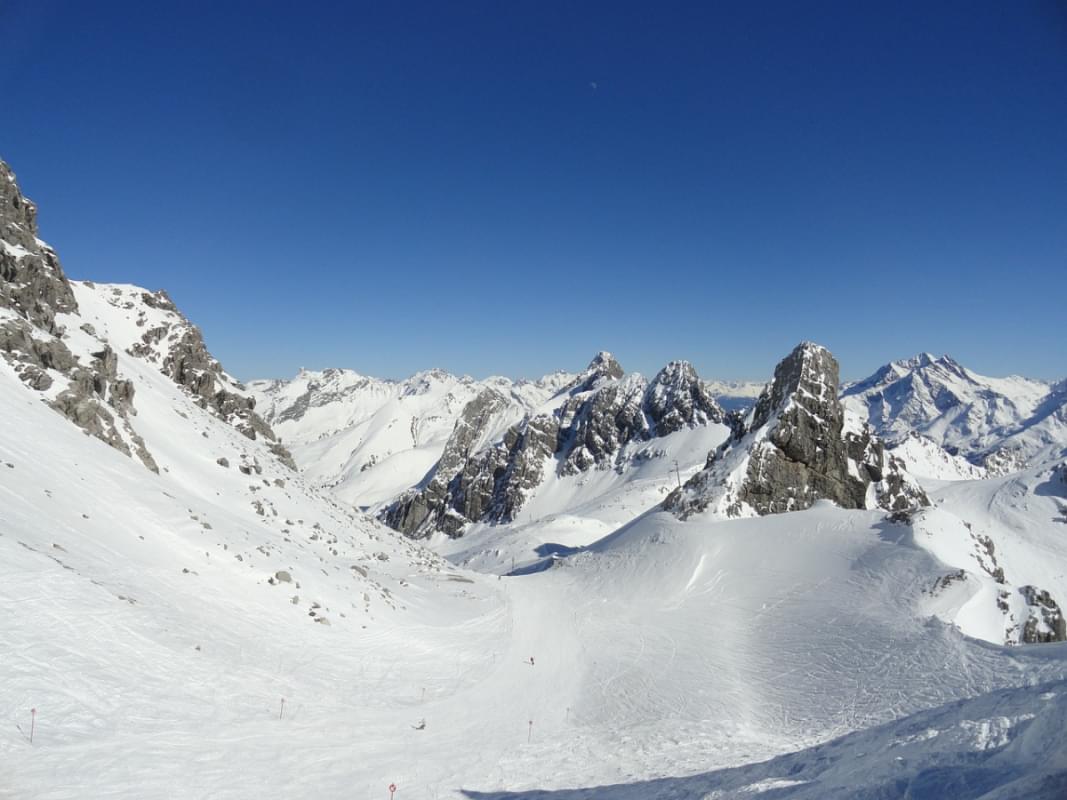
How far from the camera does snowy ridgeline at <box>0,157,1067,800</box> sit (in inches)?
471

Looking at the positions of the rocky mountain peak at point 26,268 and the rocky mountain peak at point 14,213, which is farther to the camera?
the rocky mountain peak at point 14,213

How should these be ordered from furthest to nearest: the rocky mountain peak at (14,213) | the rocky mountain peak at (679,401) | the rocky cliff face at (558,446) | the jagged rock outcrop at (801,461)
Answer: the rocky cliff face at (558,446) < the rocky mountain peak at (679,401) < the jagged rock outcrop at (801,461) < the rocky mountain peak at (14,213)

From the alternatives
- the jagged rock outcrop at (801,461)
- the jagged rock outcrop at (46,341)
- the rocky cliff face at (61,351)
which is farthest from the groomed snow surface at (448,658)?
the jagged rock outcrop at (801,461)

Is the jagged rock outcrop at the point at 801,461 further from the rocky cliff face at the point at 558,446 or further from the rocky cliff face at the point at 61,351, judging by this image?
the rocky cliff face at the point at 558,446

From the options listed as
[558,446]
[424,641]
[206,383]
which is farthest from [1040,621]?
[558,446]

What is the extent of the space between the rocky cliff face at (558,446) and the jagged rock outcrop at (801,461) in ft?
263

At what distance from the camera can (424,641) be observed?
987 inches

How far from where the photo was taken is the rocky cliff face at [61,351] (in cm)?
3180

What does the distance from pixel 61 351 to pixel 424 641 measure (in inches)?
1229

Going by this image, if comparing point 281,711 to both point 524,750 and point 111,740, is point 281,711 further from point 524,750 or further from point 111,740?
point 524,750

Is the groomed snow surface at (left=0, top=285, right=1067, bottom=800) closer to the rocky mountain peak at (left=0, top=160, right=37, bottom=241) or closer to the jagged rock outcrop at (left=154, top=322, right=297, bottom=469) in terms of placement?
the rocky mountain peak at (left=0, top=160, right=37, bottom=241)

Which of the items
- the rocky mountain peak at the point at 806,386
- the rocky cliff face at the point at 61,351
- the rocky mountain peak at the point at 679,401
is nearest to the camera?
the rocky cliff face at the point at 61,351

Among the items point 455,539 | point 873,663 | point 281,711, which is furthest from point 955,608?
point 455,539

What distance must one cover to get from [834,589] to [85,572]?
38415 millimetres
